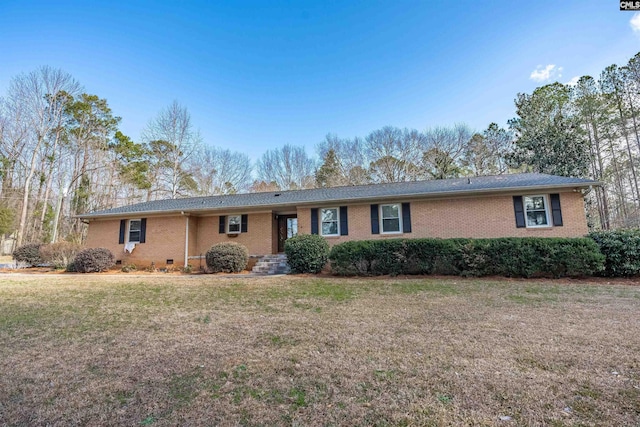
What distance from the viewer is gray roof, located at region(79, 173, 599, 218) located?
34.8ft

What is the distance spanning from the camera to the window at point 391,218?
1195 centimetres

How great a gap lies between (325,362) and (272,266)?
29.4 ft

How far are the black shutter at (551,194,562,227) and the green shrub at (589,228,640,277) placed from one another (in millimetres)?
1838

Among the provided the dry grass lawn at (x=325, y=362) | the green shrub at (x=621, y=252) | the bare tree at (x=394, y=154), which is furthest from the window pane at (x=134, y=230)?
the bare tree at (x=394, y=154)

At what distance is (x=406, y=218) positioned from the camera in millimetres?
11844

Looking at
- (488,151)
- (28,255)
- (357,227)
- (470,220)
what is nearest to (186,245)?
(28,255)

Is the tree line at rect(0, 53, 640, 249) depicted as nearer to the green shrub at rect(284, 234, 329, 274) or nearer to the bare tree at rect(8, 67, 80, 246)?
the bare tree at rect(8, 67, 80, 246)

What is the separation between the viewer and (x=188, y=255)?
13.8 m

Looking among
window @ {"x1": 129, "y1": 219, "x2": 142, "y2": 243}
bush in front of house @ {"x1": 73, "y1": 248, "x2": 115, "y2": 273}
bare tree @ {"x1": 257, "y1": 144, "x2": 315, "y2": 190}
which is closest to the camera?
bush in front of house @ {"x1": 73, "y1": 248, "x2": 115, "y2": 273}

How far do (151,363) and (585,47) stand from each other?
15.0m

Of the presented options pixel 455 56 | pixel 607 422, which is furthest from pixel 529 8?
pixel 607 422

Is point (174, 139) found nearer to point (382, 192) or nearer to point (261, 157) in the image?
point (261, 157)

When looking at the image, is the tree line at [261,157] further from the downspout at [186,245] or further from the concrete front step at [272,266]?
the concrete front step at [272,266]

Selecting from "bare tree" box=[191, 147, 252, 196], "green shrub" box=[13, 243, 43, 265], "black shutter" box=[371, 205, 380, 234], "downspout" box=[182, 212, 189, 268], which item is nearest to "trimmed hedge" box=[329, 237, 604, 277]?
"black shutter" box=[371, 205, 380, 234]
